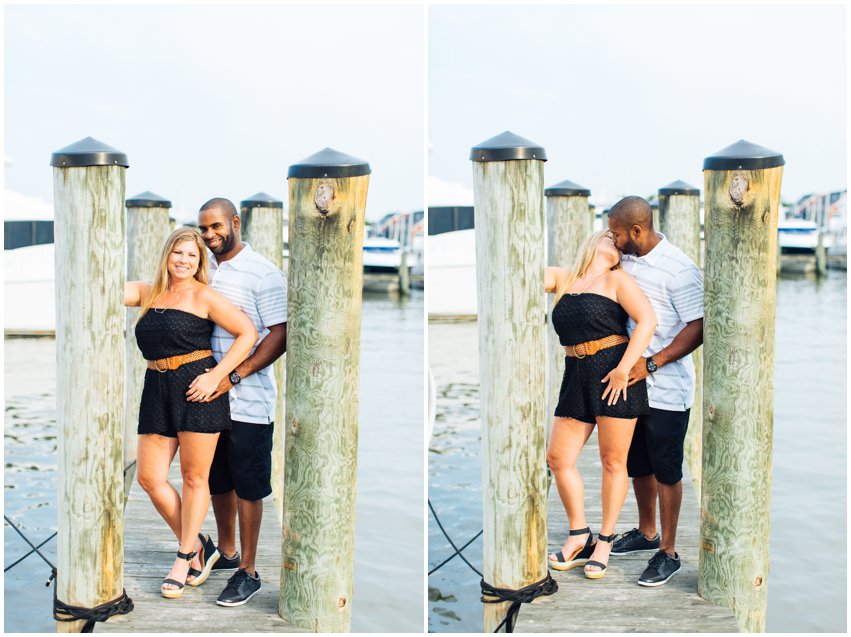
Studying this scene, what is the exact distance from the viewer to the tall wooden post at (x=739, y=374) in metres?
4.07

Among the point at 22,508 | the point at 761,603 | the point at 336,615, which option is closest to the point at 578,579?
the point at 761,603

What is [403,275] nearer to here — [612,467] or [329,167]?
[612,467]

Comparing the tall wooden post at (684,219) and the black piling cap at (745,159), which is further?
the tall wooden post at (684,219)

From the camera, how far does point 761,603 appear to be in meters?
4.37

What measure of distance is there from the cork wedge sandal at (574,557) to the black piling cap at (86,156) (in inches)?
104

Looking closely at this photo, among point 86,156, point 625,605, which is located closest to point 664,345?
point 625,605

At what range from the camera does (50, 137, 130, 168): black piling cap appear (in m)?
3.97

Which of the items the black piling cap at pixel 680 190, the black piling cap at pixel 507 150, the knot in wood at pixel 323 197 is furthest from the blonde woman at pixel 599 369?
the black piling cap at pixel 680 190

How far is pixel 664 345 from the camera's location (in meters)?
4.55

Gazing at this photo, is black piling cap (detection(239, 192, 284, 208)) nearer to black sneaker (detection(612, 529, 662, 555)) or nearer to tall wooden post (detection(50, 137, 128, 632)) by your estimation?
tall wooden post (detection(50, 137, 128, 632))

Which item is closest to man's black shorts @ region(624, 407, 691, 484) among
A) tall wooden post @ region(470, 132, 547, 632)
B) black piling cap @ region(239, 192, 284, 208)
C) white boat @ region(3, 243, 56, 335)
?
tall wooden post @ region(470, 132, 547, 632)

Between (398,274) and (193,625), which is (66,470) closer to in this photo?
(193,625)

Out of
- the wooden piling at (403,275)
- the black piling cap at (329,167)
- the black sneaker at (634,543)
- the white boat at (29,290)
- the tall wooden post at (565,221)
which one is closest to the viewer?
the black piling cap at (329,167)

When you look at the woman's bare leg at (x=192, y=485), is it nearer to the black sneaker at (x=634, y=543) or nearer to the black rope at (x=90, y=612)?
the black rope at (x=90, y=612)
